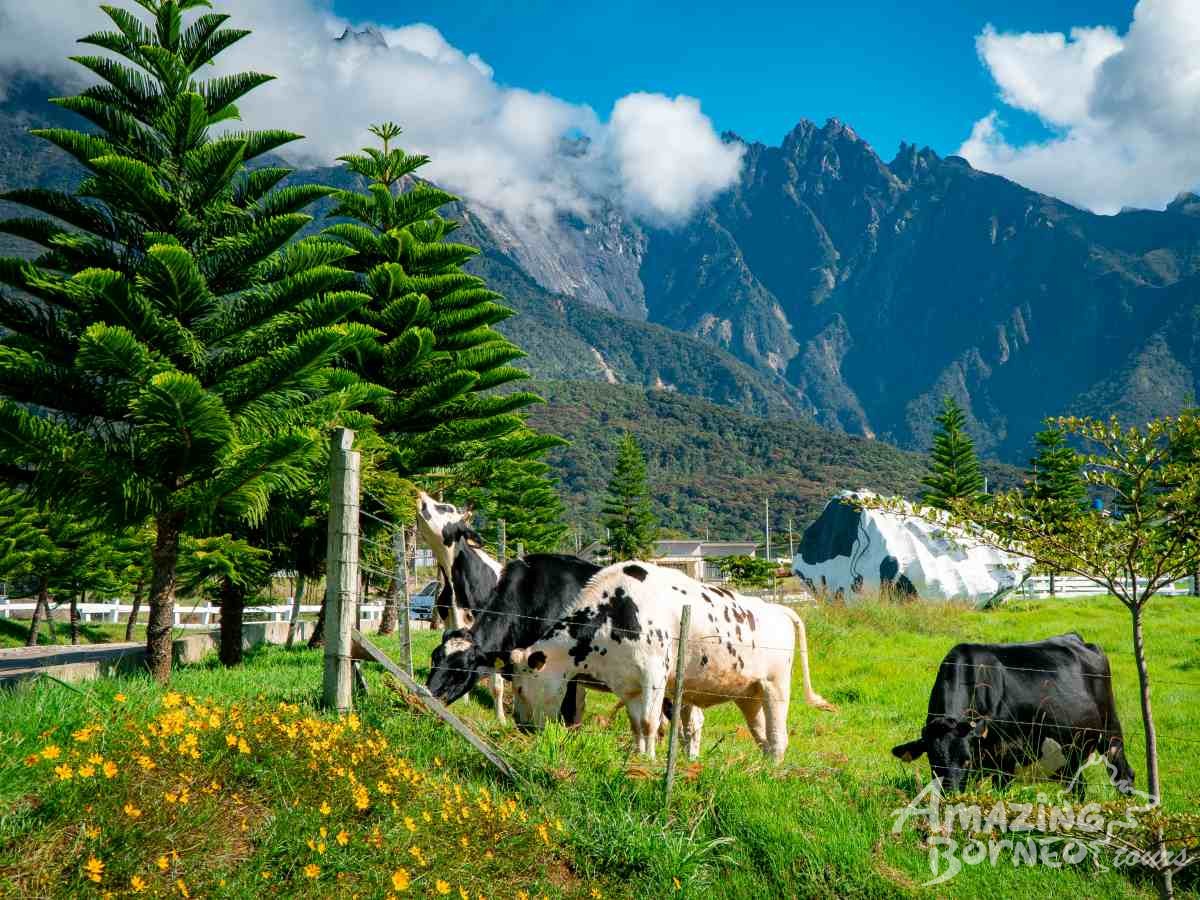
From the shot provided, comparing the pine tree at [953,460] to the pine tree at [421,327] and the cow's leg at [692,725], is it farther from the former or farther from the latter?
the cow's leg at [692,725]

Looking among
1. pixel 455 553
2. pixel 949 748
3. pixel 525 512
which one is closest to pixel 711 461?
pixel 525 512

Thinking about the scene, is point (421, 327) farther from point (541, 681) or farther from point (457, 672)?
point (541, 681)

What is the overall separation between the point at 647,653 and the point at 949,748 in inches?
70.9

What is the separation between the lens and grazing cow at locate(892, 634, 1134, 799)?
5297 mm

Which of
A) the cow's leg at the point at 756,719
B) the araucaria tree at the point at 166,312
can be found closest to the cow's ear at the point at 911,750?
the cow's leg at the point at 756,719

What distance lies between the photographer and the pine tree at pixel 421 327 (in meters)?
14.7

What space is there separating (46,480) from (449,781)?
558 cm

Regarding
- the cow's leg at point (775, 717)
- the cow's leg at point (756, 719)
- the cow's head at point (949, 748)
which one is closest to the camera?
the cow's head at point (949, 748)

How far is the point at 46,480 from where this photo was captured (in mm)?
8039

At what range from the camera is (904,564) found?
2550 cm

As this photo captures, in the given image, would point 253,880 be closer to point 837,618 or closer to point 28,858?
point 28,858

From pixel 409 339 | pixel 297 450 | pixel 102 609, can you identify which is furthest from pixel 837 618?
pixel 102 609

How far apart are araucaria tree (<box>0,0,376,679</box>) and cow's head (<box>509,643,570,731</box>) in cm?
322

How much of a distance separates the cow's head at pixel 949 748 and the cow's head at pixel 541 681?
2.04m
